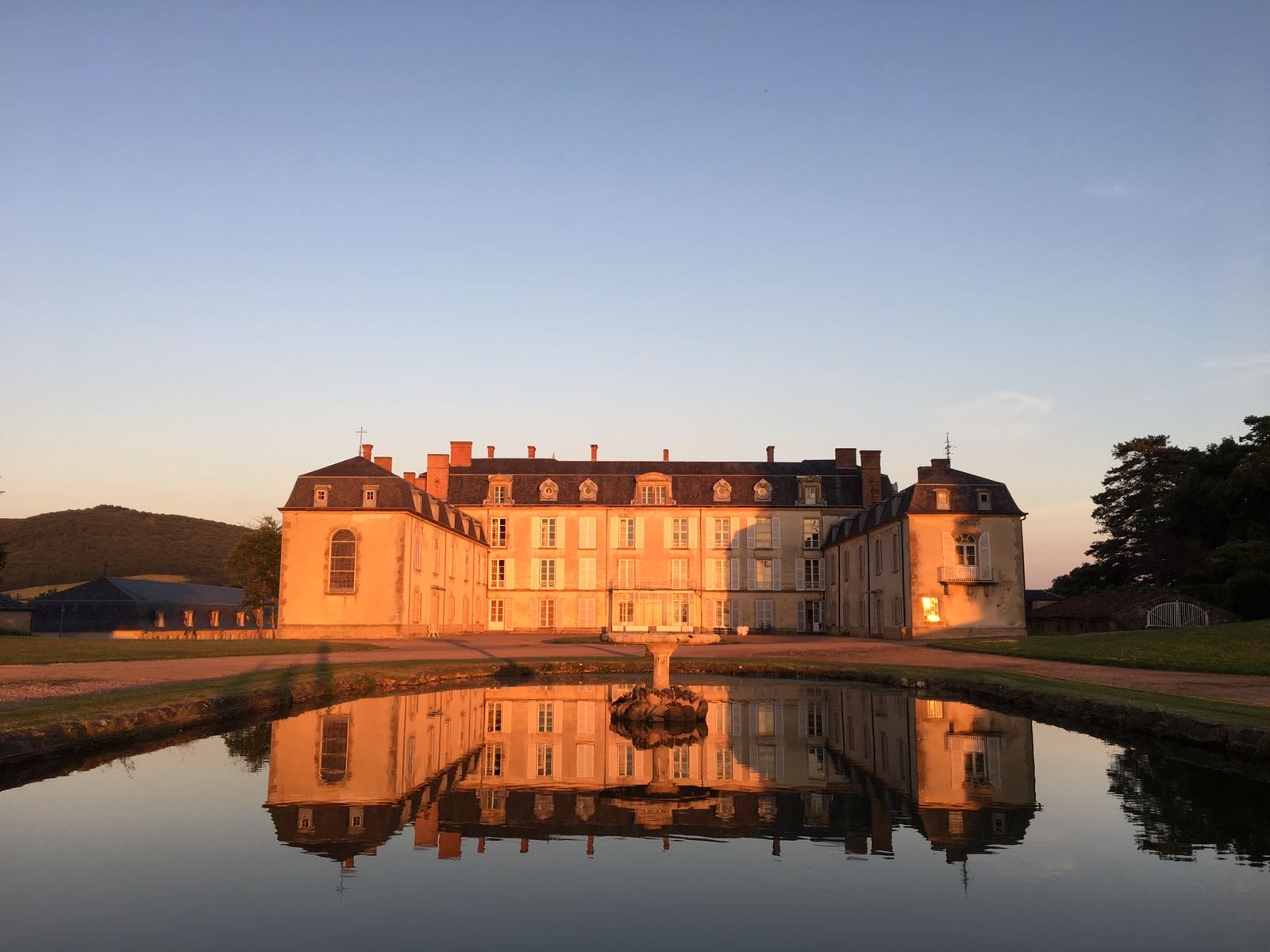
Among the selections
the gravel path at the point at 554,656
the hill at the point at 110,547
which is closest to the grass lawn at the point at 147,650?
the gravel path at the point at 554,656

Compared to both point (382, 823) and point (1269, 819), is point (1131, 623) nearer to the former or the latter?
point (1269, 819)

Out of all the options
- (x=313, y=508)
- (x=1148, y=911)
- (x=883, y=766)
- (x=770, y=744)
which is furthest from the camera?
(x=313, y=508)

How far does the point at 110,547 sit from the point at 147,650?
96.1 m

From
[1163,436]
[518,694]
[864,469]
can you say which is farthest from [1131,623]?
[518,694]

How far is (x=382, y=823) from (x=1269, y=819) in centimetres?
793

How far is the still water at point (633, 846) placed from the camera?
6.05 metres

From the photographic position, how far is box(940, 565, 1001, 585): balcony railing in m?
38.3

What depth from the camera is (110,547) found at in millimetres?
110688

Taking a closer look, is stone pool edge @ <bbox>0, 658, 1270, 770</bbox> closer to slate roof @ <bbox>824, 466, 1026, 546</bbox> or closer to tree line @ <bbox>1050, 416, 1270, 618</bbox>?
slate roof @ <bbox>824, 466, 1026, 546</bbox>

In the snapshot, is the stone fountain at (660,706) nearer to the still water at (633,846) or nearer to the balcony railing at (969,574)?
the still water at (633,846)

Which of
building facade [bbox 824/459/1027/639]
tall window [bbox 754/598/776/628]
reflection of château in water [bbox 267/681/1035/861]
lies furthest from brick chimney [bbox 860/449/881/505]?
reflection of château in water [bbox 267/681/1035/861]

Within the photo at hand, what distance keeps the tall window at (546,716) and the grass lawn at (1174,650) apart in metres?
13.8

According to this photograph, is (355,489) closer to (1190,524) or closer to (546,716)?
(546,716)

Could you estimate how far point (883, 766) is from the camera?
1165 cm
